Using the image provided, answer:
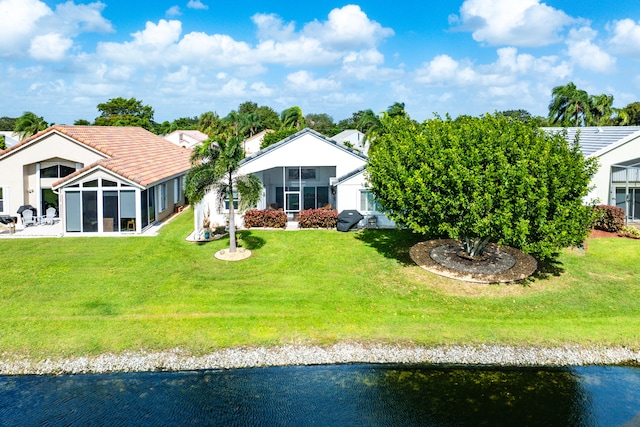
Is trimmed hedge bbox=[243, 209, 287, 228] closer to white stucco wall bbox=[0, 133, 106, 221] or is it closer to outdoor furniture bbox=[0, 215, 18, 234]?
white stucco wall bbox=[0, 133, 106, 221]

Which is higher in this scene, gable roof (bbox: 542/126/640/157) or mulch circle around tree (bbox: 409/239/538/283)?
gable roof (bbox: 542/126/640/157)

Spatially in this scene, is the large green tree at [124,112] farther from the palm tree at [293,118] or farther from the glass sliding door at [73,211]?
the glass sliding door at [73,211]

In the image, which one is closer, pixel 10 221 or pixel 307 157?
pixel 10 221

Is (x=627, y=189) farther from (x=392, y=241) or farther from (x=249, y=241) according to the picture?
(x=249, y=241)

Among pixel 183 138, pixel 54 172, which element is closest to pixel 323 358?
pixel 54 172

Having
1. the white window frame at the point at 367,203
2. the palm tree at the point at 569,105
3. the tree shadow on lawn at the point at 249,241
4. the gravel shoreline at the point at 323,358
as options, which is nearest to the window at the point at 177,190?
the tree shadow on lawn at the point at 249,241

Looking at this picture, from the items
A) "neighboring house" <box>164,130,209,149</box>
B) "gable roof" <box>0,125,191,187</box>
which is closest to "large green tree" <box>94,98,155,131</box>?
"neighboring house" <box>164,130,209,149</box>

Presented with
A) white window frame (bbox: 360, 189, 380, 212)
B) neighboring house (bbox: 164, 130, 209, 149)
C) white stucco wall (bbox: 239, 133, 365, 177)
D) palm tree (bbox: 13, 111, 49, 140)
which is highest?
neighboring house (bbox: 164, 130, 209, 149)

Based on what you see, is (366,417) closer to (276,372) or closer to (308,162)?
(276,372)
